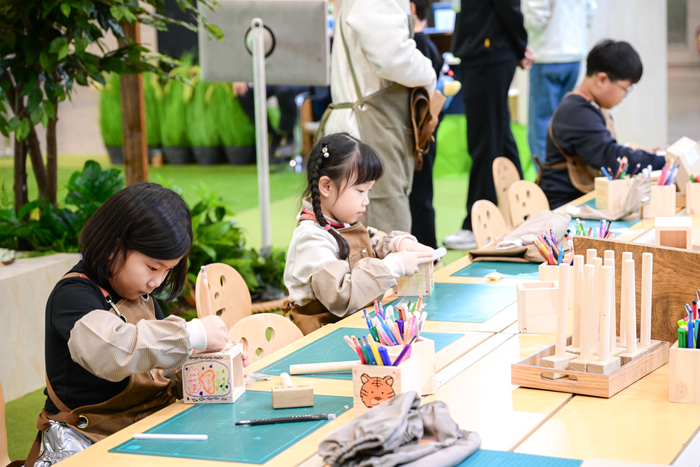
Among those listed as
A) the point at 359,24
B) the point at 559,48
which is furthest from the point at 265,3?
the point at 559,48

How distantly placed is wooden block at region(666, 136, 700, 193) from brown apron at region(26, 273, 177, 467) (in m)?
2.60

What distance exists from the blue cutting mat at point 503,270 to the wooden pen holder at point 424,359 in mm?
1037

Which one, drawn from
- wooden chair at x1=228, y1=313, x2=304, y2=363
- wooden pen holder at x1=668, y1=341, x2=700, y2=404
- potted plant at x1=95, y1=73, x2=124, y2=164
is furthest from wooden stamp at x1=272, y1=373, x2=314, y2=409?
potted plant at x1=95, y1=73, x2=124, y2=164

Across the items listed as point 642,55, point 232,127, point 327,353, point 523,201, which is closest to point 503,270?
point 327,353

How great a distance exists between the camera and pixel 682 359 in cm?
143

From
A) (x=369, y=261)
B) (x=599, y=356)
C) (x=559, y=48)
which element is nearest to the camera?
(x=599, y=356)

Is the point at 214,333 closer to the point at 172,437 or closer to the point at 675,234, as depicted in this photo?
the point at 172,437

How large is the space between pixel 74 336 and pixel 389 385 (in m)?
0.61

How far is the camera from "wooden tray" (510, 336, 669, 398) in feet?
4.82

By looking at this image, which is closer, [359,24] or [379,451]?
[379,451]

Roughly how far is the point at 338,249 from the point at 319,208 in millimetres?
137

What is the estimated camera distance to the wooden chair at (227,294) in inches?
92.6

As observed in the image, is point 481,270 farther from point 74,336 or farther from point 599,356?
point 74,336

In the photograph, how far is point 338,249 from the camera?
2.39 meters
